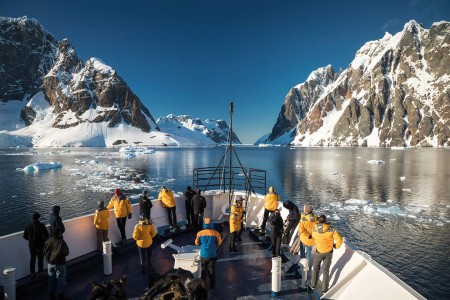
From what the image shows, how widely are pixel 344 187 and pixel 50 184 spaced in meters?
48.2

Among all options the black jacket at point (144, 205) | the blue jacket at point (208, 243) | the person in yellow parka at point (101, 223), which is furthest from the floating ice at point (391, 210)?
the person in yellow parka at point (101, 223)

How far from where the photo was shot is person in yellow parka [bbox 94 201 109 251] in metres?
9.09

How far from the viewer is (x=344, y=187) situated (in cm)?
4428

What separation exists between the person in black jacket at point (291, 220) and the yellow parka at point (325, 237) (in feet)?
Answer: 9.93

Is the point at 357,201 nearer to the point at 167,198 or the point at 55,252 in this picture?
the point at 167,198

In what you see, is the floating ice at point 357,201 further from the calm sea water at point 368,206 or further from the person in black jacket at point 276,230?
the person in black jacket at point 276,230

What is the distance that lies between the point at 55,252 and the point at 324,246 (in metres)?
6.73

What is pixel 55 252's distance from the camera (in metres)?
6.47

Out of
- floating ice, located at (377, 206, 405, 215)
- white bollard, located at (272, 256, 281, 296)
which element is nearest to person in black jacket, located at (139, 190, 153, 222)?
white bollard, located at (272, 256, 281, 296)

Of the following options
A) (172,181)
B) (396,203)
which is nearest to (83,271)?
(396,203)

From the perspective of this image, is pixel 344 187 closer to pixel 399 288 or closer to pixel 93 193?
pixel 93 193

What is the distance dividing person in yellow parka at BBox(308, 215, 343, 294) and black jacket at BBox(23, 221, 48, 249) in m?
7.50

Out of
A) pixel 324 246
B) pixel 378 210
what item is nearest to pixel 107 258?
pixel 324 246

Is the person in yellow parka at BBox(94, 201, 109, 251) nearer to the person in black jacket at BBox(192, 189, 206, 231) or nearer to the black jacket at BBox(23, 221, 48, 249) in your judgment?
the black jacket at BBox(23, 221, 48, 249)
